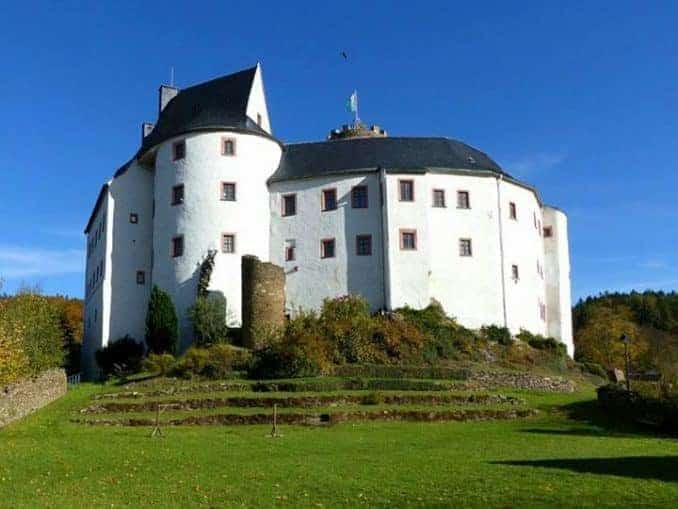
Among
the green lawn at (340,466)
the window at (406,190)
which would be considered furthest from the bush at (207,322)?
the green lawn at (340,466)

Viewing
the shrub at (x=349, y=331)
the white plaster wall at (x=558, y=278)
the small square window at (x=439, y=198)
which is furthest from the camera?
the white plaster wall at (x=558, y=278)

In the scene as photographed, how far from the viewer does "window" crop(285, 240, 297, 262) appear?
1900 inches

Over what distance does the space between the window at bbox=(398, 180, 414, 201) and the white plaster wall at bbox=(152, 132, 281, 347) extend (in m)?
7.99

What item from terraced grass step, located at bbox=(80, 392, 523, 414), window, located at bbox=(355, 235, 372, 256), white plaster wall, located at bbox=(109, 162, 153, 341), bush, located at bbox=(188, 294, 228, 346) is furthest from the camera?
white plaster wall, located at bbox=(109, 162, 153, 341)

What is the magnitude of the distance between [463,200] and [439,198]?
57.8 inches

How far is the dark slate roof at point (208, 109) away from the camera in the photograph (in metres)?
49.2

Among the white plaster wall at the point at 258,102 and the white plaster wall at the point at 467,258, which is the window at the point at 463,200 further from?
the white plaster wall at the point at 258,102

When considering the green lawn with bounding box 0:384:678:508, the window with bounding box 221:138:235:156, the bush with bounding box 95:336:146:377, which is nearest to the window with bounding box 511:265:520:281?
the window with bounding box 221:138:235:156

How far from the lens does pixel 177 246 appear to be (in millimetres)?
47500

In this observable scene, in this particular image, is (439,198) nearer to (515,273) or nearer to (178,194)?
(515,273)

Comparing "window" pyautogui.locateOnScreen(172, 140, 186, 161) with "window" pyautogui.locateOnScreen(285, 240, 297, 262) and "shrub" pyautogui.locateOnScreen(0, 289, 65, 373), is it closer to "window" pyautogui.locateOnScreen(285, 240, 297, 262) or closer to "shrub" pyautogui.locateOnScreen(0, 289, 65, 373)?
"window" pyautogui.locateOnScreen(285, 240, 297, 262)

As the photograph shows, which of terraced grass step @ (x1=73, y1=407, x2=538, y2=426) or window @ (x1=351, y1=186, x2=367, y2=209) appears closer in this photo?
terraced grass step @ (x1=73, y1=407, x2=538, y2=426)

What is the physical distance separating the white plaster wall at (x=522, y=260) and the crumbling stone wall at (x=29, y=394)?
24850 mm

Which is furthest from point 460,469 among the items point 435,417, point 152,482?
point 435,417
